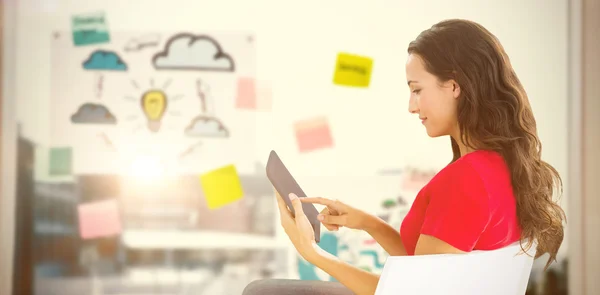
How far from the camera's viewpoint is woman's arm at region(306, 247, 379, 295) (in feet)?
2.75

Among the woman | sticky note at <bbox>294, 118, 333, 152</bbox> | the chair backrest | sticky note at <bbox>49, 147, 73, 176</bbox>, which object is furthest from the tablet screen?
sticky note at <bbox>49, 147, 73, 176</bbox>

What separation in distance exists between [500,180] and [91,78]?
4.60 ft

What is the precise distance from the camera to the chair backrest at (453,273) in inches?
28.6

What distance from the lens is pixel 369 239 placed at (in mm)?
1802

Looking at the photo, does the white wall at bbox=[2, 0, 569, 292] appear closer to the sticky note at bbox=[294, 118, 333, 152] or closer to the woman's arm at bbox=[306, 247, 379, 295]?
the sticky note at bbox=[294, 118, 333, 152]

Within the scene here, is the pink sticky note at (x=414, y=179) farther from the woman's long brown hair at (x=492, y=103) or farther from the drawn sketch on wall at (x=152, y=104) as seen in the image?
the woman's long brown hair at (x=492, y=103)

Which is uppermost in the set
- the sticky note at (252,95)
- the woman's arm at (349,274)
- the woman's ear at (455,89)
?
the sticky note at (252,95)

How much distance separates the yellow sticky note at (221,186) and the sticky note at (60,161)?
0.41 metres

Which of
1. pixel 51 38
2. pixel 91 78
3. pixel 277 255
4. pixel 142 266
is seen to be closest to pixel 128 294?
pixel 142 266

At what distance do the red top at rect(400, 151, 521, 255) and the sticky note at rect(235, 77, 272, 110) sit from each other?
1.05m

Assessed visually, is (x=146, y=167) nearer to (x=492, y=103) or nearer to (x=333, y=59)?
(x=333, y=59)

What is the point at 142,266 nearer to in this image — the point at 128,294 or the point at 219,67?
the point at 128,294

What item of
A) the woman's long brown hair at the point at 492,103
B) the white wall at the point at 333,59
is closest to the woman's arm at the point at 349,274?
the woman's long brown hair at the point at 492,103

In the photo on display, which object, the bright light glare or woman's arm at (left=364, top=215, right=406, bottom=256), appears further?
the bright light glare
